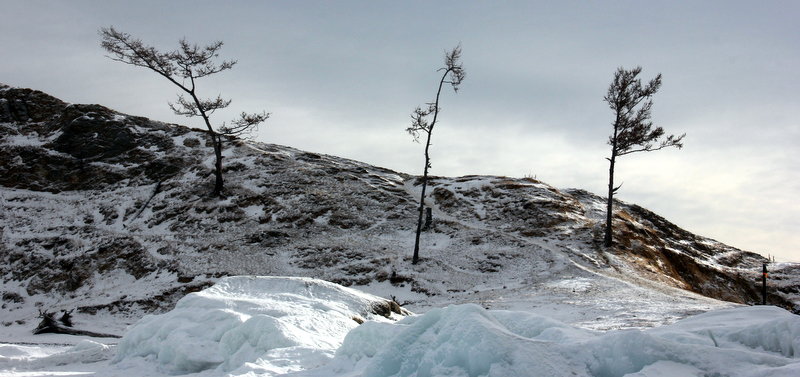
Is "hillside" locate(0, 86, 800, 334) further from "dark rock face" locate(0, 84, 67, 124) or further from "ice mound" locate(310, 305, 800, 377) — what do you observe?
"ice mound" locate(310, 305, 800, 377)

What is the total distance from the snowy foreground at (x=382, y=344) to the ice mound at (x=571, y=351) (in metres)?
0.02

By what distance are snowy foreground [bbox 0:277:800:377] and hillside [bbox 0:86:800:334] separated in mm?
6467

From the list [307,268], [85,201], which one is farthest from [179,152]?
[307,268]

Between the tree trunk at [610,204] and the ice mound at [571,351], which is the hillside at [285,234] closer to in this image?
the tree trunk at [610,204]

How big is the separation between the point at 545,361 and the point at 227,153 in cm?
4089

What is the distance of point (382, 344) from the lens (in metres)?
9.33

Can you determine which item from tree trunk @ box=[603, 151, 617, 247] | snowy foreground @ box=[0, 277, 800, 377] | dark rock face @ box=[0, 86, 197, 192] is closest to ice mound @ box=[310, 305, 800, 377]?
snowy foreground @ box=[0, 277, 800, 377]

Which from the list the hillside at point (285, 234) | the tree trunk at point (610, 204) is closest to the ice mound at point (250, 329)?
the hillside at point (285, 234)

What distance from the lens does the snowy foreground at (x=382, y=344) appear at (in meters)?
7.18

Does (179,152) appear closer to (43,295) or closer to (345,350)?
(43,295)

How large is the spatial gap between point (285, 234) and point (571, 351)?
Answer: 24.7 metres

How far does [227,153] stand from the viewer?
43750mm

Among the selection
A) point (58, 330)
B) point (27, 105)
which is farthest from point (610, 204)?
point (27, 105)

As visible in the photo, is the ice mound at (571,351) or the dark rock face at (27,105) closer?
the ice mound at (571,351)
